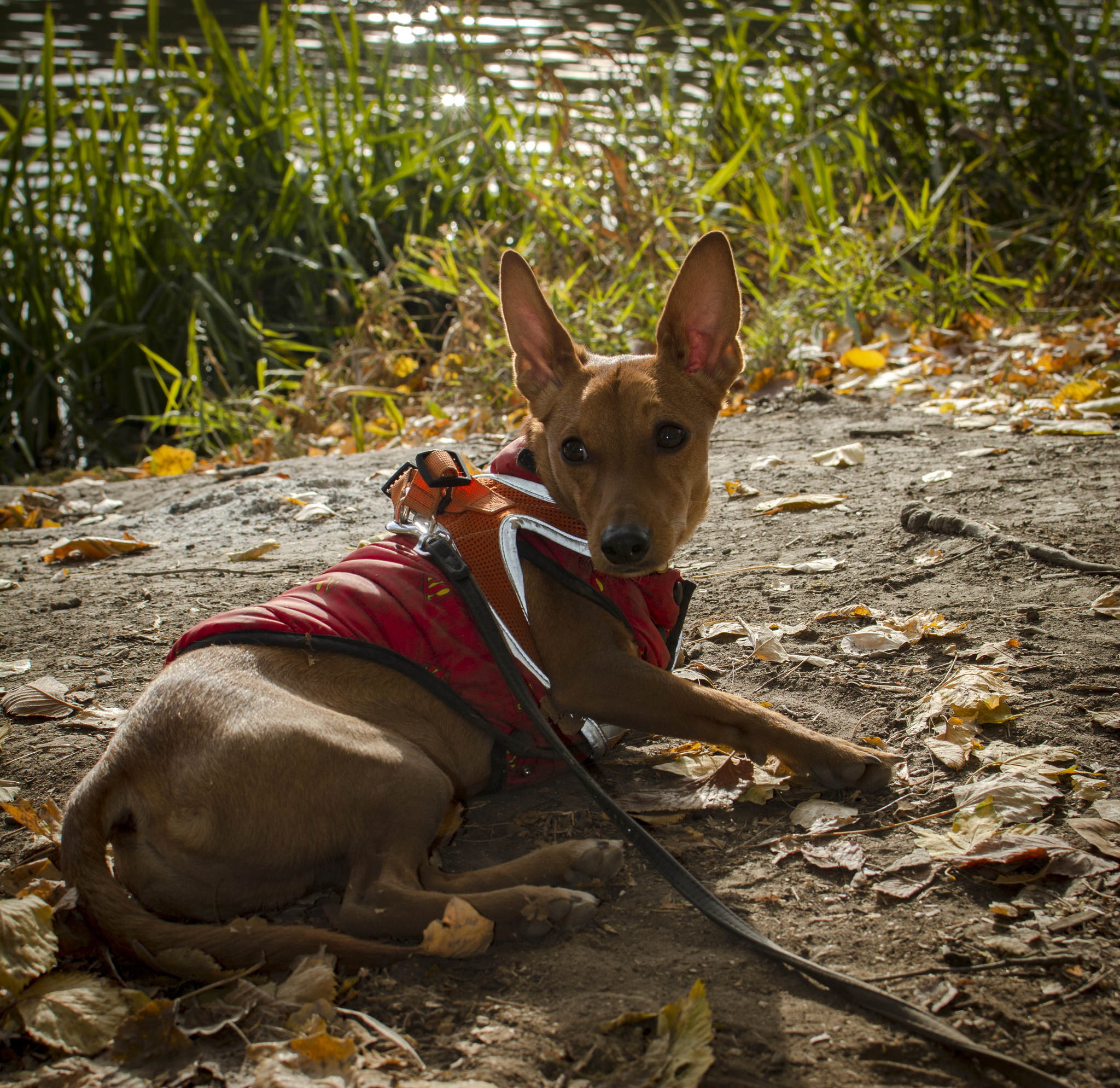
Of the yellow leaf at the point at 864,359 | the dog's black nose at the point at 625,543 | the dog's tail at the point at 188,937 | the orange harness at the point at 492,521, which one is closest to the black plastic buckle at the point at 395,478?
the orange harness at the point at 492,521

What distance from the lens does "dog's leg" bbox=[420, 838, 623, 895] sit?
2.21m

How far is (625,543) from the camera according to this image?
2689 mm

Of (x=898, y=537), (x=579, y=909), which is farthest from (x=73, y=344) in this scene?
(x=579, y=909)

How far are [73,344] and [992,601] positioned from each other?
716cm

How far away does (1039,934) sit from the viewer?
1902 millimetres

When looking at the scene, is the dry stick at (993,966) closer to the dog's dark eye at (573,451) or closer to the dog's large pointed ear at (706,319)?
the dog's dark eye at (573,451)

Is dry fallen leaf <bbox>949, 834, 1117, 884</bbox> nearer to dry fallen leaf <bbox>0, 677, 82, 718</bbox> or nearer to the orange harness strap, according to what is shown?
the orange harness strap

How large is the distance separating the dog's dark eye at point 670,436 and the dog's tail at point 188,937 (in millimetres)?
1734

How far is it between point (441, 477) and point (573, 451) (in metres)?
0.49

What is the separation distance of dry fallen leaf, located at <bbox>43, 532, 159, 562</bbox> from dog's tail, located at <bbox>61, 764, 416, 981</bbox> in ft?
9.50

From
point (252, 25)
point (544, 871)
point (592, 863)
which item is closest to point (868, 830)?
point (592, 863)

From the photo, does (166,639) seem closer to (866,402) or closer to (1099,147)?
(866,402)

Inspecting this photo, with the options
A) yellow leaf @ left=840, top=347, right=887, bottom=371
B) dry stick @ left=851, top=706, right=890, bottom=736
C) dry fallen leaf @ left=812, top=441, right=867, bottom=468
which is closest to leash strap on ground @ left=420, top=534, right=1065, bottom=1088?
dry stick @ left=851, top=706, right=890, bottom=736

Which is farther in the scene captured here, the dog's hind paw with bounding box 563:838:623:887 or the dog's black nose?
the dog's black nose
